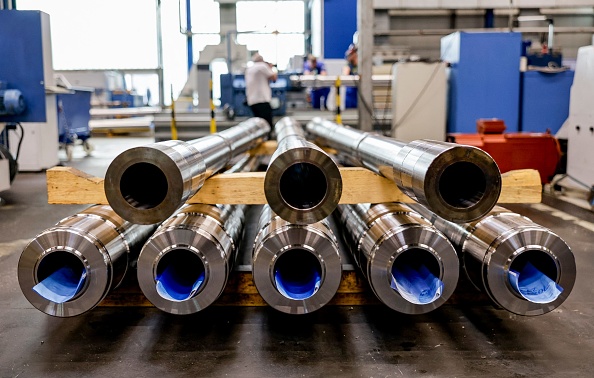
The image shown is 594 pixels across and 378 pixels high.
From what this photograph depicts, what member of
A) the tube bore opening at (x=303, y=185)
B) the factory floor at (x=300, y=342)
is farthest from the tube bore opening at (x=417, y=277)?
the tube bore opening at (x=303, y=185)

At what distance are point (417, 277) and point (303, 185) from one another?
0.54m

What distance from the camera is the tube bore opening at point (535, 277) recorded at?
5.91ft

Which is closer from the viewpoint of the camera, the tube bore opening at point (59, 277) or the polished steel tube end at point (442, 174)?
the polished steel tube end at point (442, 174)

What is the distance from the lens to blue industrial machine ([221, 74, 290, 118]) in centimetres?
687

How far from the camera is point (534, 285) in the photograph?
6.20ft

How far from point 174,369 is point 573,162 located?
385 cm

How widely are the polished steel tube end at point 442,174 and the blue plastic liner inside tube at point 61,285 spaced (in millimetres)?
1145

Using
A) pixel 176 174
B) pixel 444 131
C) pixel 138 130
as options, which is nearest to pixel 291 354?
pixel 176 174

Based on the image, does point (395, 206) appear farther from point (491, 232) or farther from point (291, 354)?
point (291, 354)

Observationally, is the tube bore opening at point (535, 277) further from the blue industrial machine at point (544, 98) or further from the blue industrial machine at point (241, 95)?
the blue industrial machine at point (241, 95)

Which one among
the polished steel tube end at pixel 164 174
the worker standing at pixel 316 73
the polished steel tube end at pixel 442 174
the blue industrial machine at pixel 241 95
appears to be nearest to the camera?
the polished steel tube end at pixel 442 174

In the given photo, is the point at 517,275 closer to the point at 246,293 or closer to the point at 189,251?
the point at 246,293

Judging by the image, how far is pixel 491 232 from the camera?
190 cm

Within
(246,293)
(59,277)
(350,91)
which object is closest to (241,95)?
(350,91)
